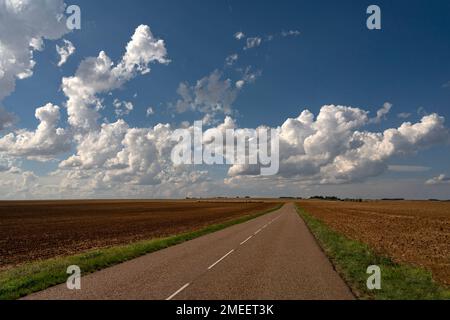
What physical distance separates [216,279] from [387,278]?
553cm

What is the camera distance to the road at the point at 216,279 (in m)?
10.3

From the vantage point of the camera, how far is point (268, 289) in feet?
35.9

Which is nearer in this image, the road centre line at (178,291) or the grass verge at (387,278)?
the road centre line at (178,291)

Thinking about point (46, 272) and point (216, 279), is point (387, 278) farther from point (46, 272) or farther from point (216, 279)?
point (46, 272)

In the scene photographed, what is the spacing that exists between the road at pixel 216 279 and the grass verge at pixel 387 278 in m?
0.48

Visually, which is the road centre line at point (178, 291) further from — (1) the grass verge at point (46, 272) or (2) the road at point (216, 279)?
(1) the grass verge at point (46, 272)

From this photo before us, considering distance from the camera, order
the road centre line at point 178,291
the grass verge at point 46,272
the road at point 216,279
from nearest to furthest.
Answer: the road centre line at point 178,291 < the road at point 216,279 < the grass verge at point 46,272

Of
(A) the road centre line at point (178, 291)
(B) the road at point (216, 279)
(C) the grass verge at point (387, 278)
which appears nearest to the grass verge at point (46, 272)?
(B) the road at point (216, 279)

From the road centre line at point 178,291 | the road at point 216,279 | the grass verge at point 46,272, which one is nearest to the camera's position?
the road centre line at point 178,291

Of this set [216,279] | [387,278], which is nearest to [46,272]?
[216,279]

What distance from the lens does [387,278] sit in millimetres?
12742
